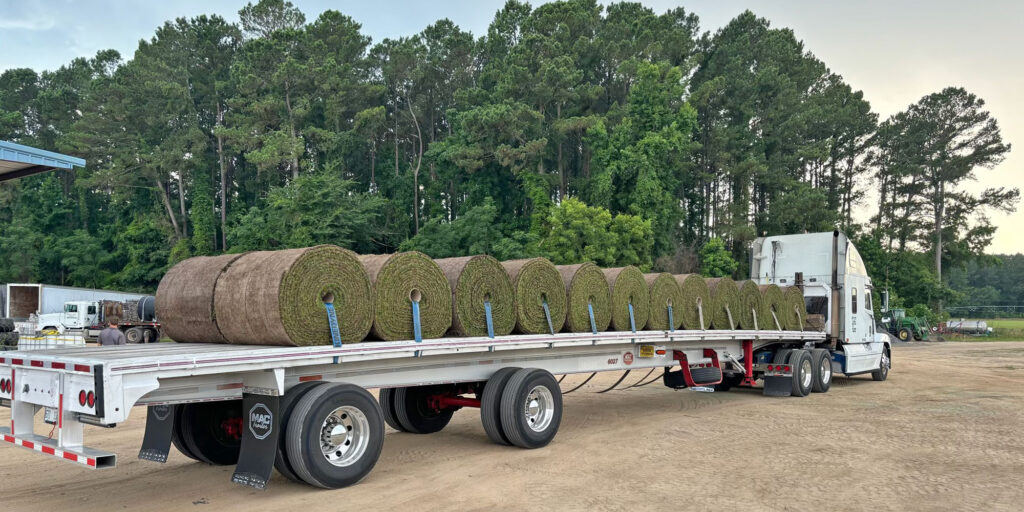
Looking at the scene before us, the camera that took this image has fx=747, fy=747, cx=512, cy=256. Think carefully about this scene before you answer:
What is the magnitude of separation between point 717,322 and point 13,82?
81288 millimetres

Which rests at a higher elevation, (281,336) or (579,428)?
(281,336)

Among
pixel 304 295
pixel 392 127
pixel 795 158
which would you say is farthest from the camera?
pixel 392 127

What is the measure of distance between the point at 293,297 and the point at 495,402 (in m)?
2.97

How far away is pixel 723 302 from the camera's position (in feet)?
44.2

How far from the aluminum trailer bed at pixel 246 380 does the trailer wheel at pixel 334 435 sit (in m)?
0.02

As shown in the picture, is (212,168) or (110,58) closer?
(212,168)

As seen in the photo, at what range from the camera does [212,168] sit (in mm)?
59281

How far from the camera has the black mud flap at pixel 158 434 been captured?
739cm

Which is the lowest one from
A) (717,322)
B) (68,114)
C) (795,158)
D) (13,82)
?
(717,322)

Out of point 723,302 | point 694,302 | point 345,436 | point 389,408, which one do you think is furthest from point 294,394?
point 723,302

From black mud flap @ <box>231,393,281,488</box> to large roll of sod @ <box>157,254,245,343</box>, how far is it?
4.41 feet

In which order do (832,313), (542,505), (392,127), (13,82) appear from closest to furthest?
(542,505) → (832,313) → (392,127) → (13,82)

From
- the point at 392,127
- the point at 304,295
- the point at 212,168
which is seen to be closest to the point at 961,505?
the point at 304,295

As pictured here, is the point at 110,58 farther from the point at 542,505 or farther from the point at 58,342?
the point at 542,505
